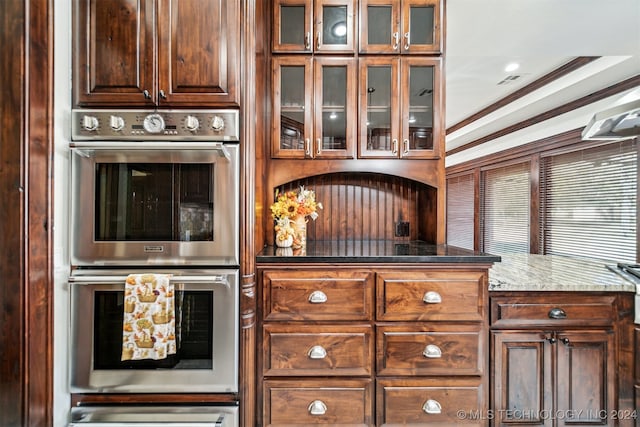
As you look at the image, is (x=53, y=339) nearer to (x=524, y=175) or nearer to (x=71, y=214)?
(x=71, y=214)

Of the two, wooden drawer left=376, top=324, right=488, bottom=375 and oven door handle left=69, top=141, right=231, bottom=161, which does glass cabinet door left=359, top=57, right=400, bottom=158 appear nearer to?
oven door handle left=69, top=141, right=231, bottom=161

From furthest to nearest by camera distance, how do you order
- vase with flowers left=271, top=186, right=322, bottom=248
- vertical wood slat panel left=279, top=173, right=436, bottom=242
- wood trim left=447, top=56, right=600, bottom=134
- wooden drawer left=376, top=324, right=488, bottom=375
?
wood trim left=447, top=56, right=600, bottom=134 < vertical wood slat panel left=279, top=173, right=436, bottom=242 < vase with flowers left=271, top=186, right=322, bottom=248 < wooden drawer left=376, top=324, right=488, bottom=375

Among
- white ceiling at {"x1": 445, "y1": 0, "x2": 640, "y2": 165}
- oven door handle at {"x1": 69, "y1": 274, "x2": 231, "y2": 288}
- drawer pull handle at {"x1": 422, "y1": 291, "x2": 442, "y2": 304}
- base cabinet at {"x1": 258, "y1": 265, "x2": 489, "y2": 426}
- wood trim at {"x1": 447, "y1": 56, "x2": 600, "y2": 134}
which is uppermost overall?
wood trim at {"x1": 447, "y1": 56, "x2": 600, "y2": 134}

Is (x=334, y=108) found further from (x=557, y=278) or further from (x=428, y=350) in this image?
(x=557, y=278)

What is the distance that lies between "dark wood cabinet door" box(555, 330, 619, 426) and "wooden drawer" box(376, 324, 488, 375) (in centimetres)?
45

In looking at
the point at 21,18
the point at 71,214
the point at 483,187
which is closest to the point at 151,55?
the point at 21,18

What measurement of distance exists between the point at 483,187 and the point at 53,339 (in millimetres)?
5976

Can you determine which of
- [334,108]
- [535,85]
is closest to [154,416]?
[334,108]

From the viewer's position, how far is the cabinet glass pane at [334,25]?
177 cm

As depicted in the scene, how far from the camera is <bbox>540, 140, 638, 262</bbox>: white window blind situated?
115 inches

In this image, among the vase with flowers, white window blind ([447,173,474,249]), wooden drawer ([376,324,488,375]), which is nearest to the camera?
wooden drawer ([376,324,488,375])

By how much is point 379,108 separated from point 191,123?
1071mm

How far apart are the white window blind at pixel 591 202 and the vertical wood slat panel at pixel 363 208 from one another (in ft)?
8.19

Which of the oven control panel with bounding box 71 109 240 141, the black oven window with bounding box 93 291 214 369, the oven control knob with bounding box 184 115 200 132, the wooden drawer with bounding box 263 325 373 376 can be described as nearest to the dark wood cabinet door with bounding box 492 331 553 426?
the wooden drawer with bounding box 263 325 373 376
